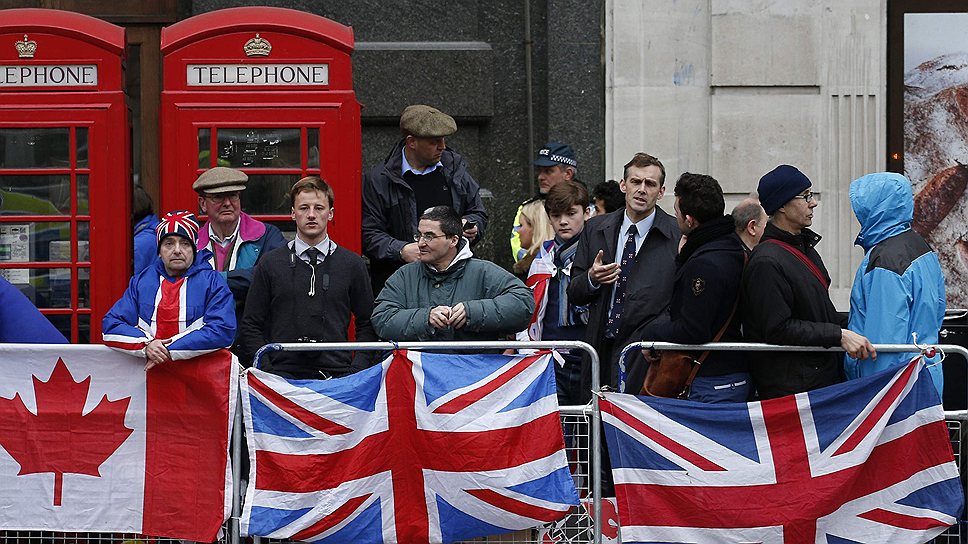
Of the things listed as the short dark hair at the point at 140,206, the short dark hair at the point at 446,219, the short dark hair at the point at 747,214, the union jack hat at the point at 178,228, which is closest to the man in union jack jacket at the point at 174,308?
the union jack hat at the point at 178,228

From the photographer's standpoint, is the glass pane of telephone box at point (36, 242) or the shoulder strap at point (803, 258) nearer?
the shoulder strap at point (803, 258)

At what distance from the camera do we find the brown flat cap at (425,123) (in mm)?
8594

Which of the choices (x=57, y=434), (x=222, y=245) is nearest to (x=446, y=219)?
(x=222, y=245)

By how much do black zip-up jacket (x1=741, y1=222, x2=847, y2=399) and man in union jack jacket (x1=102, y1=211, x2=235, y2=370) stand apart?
2.74 metres

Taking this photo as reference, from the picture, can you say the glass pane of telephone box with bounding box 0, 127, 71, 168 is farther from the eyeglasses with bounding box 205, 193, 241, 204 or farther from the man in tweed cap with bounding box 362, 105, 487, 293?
the man in tweed cap with bounding box 362, 105, 487, 293

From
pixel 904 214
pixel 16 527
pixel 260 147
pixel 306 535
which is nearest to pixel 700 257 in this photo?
pixel 904 214

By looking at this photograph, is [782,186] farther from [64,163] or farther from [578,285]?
[64,163]

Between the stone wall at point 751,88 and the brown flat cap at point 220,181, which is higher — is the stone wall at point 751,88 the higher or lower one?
the higher one

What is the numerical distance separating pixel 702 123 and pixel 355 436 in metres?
5.34

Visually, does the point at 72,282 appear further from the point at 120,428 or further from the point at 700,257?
the point at 700,257

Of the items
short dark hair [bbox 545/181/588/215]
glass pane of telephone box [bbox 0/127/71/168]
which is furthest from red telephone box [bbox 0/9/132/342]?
short dark hair [bbox 545/181/588/215]

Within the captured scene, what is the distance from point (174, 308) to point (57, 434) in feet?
2.95

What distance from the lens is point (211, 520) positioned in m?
7.00

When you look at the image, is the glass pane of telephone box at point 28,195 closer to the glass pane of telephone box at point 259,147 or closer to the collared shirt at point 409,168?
the glass pane of telephone box at point 259,147
